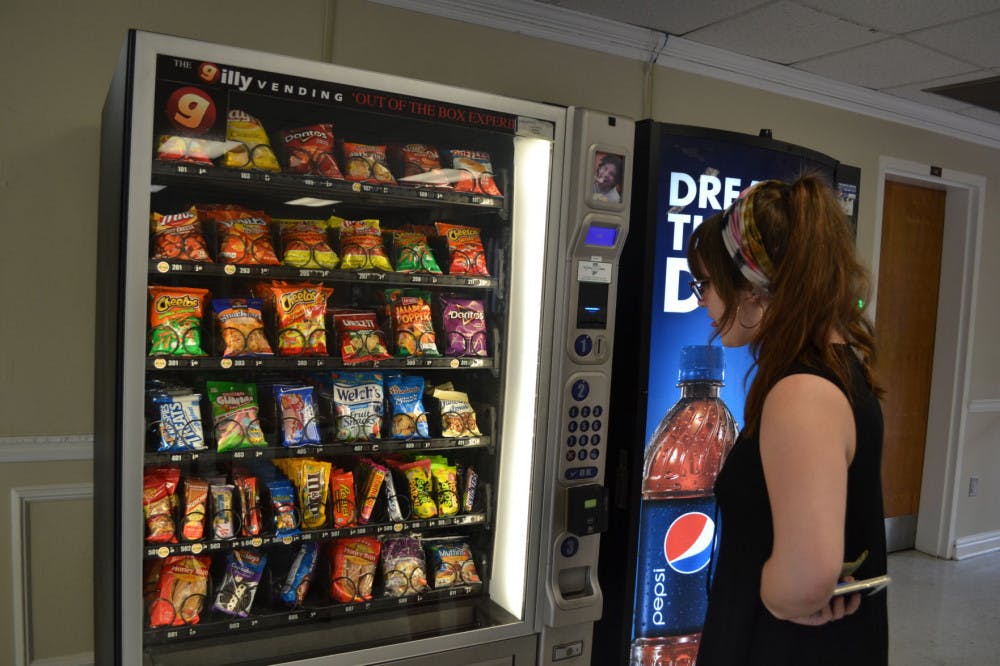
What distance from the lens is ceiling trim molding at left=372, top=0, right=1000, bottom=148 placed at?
292 centimetres

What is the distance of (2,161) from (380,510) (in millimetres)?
1493

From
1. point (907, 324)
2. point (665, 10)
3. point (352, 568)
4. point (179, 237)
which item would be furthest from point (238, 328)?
point (907, 324)

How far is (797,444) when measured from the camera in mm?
1084

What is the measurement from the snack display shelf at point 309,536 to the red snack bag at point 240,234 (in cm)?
66

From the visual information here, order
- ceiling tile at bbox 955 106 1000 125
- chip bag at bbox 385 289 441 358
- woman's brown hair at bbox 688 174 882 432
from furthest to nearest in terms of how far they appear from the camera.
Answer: ceiling tile at bbox 955 106 1000 125 → chip bag at bbox 385 289 441 358 → woman's brown hair at bbox 688 174 882 432

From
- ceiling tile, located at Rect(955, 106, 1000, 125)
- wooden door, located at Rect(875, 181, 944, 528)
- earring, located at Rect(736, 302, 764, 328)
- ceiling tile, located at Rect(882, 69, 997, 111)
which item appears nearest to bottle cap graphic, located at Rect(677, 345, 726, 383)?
earring, located at Rect(736, 302, 764, 328)

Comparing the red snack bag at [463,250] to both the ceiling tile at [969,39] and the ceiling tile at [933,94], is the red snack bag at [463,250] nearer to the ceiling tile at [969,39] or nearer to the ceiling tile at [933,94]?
the ceiling tile at [969,39]

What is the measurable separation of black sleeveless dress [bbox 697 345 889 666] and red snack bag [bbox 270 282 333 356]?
1088 millimetres

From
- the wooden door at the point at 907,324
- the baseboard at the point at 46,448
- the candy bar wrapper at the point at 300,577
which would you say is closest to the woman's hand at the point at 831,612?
the candy bar wrapper at the point at 300,577

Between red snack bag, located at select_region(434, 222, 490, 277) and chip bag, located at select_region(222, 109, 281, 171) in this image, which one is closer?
chip bag, located at select_region(222, 109, 281, 171)

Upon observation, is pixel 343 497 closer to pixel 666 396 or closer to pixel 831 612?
pixel 666 396

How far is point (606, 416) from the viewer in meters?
2.15

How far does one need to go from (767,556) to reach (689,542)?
1.23 meters

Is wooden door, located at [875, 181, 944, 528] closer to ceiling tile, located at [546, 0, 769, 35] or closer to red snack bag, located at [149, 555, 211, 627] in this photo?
ceiling tile, located at [546, 0, 769, 35]
